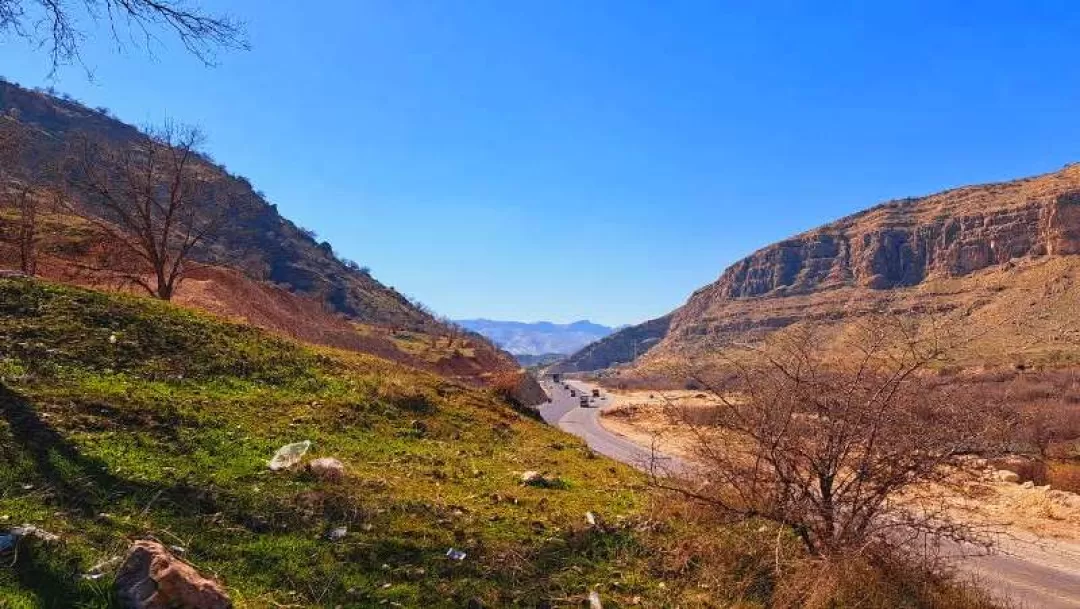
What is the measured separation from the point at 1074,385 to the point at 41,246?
6552cm

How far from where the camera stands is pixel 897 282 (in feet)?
552

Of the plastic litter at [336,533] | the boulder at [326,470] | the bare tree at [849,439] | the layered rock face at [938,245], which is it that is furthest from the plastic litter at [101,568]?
the layered rock face at [938,245]

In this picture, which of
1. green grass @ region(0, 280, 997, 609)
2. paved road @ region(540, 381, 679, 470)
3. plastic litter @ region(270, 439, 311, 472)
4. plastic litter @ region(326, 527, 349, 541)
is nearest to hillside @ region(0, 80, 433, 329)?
paved road @ region(540, 381, 679, 470)

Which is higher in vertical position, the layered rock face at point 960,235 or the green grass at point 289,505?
the layered rock face at point 960,235

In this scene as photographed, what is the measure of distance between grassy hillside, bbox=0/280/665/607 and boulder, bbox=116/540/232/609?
17 cm

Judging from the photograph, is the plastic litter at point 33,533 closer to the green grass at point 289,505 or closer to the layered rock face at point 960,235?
the green grass at point 289,505

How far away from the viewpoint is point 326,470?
7609 mm

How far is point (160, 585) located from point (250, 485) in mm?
2601

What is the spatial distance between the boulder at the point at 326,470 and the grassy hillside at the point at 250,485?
0.46 ft

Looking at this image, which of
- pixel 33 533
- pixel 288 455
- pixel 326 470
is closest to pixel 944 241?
pixel 288 455

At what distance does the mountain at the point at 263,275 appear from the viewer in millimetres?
34000

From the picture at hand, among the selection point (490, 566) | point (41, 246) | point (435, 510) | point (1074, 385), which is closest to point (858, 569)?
point (490, 566)

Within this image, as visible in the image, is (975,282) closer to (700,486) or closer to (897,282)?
(897,282)

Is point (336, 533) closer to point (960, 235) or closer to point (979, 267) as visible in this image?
point (979, 267)
